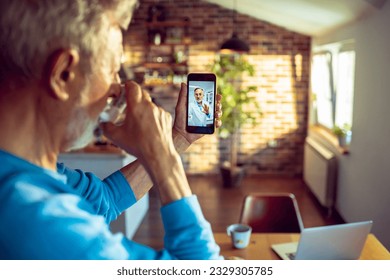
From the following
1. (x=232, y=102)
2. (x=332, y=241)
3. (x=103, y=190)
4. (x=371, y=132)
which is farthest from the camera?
(x=232, y=102)

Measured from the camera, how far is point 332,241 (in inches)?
51.4

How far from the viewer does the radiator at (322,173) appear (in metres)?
3.86

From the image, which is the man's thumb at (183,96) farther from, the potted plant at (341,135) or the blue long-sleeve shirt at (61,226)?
the potted plant at (341,135)

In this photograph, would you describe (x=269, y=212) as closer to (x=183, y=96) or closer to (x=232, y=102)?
(x=183, y=96)

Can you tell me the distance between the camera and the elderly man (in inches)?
19.8

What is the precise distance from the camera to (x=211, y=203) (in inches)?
167

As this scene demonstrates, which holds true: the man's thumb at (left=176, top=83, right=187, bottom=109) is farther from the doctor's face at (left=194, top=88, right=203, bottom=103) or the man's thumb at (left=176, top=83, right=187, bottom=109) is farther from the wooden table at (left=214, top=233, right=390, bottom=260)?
the wooden table at (left=214, top=233, right=390, bottom=260)

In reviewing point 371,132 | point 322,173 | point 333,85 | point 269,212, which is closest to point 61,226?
point 269,212

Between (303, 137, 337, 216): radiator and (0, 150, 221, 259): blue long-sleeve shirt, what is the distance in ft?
11.4

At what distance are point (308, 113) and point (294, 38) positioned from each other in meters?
0.96

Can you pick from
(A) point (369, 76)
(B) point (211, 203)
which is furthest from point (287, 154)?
(A) point (369, 76)

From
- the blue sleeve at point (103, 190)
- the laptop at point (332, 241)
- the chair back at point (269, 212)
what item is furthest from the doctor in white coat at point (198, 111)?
the chair back at point (269, 212)

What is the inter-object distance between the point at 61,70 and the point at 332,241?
3.47 feet

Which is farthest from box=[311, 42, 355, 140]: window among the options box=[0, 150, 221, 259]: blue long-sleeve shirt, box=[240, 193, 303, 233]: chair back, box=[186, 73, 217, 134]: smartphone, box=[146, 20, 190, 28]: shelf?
box=[0, 150, 221, 259]: blue long-sleeve shirt
